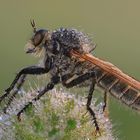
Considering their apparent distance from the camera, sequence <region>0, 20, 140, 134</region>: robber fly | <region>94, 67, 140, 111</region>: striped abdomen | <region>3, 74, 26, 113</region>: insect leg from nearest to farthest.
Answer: <region>3, 74, 26, 113</region>: insect leg
<region>0, 20, 140, 134</region>: robber fly
<region>94, 67, 140, 111</region>: striped abdomen

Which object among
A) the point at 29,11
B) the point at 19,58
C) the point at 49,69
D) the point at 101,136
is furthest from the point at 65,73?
the point at 29,11

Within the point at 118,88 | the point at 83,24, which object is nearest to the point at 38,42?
the point at 118,88

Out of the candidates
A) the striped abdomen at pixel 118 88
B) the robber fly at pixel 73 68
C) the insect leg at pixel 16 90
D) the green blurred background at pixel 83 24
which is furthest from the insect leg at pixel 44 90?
the green blurred background at pixel 83 24

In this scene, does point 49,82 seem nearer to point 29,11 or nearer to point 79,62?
point 79,62

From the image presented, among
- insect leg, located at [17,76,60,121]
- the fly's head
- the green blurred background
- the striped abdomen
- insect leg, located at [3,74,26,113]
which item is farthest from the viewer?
the green blurred background

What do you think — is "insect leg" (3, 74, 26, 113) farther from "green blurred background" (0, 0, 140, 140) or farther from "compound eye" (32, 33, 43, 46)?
"green blurred background" (0, 0, 140, 140)

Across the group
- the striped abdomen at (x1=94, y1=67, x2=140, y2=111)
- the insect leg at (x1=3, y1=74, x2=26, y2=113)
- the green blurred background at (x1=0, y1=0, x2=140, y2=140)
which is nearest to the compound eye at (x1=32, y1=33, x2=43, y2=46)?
the insect leg at (x1=3, y1=74, x2=26, y2=113)

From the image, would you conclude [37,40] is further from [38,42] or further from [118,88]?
[118,88]
